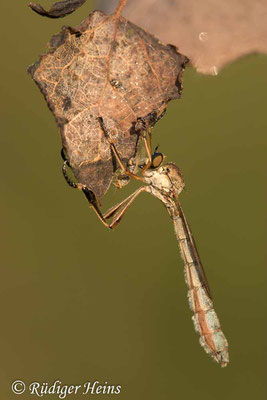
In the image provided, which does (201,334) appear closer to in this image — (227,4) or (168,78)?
(168,78)

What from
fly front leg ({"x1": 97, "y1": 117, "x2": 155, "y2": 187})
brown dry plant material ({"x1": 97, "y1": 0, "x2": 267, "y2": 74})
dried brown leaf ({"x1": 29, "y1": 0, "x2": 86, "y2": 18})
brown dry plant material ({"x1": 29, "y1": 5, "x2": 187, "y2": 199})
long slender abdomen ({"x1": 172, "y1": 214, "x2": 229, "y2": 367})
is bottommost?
long slender abdomen ({"x1": 172, "y1": 214, "x2": 229, "y2": 367})

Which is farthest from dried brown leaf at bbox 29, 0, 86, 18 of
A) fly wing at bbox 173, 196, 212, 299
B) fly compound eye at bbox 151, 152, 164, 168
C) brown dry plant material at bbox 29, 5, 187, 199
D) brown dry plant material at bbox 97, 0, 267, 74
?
fly wing at bbox 173, 196, 212, 299

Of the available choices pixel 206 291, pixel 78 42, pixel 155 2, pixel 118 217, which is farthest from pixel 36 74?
pixel 206 291

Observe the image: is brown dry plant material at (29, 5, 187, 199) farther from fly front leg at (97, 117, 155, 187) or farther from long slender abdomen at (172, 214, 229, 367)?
long slender abdomen at (172, 214, 229, 367)

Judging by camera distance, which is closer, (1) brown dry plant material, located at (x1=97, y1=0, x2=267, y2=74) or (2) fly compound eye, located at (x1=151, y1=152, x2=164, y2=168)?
(1) brown dry plant material, located at (x1=97, y1=0, x2=267, y2=74)

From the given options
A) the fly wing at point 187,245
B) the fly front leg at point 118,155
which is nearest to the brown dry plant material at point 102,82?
the fly front leg at point 118,155

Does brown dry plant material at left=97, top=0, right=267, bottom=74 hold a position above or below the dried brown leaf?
above
